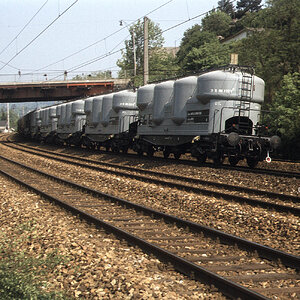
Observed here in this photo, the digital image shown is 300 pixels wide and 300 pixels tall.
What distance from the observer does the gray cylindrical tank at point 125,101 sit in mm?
25469

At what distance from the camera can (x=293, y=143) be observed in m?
22.0

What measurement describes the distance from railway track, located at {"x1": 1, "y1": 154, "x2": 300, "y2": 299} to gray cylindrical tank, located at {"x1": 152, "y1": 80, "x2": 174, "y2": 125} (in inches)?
403

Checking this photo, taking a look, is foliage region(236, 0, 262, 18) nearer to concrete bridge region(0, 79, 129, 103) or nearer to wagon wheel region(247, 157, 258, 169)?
concrete bridge region(0, 79, 129, 103)

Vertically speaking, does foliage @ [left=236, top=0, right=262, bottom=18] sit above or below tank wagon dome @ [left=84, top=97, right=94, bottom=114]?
above

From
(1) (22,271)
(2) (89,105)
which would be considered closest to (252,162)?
(1) (22,271)

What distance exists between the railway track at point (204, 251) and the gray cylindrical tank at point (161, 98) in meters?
10.2

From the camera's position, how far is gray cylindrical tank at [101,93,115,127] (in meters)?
27.2

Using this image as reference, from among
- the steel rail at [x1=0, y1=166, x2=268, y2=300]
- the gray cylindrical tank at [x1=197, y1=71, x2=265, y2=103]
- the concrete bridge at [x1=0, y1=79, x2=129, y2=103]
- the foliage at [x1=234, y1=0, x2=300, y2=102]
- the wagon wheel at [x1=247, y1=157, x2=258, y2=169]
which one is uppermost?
the foliage at [x1=234, y1=0, x2=300, y2=102]

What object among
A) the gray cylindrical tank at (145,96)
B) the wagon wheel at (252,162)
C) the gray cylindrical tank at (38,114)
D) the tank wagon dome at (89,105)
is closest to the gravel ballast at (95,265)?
the wagon wheel at (252,162)

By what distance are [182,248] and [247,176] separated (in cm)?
804

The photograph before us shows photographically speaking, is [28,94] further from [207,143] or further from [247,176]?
[247,176]

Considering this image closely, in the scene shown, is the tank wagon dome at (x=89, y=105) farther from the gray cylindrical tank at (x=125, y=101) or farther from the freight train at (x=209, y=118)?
the freight train at (x=209, y=118)

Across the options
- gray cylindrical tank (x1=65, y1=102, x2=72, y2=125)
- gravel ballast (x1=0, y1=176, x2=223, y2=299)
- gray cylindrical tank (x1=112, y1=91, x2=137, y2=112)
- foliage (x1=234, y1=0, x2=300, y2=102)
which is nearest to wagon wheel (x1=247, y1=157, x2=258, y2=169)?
gray cylindrical tank (x1=112, y1=91, x2=137, y2=112)

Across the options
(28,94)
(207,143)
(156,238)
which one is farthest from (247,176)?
(28,94)
